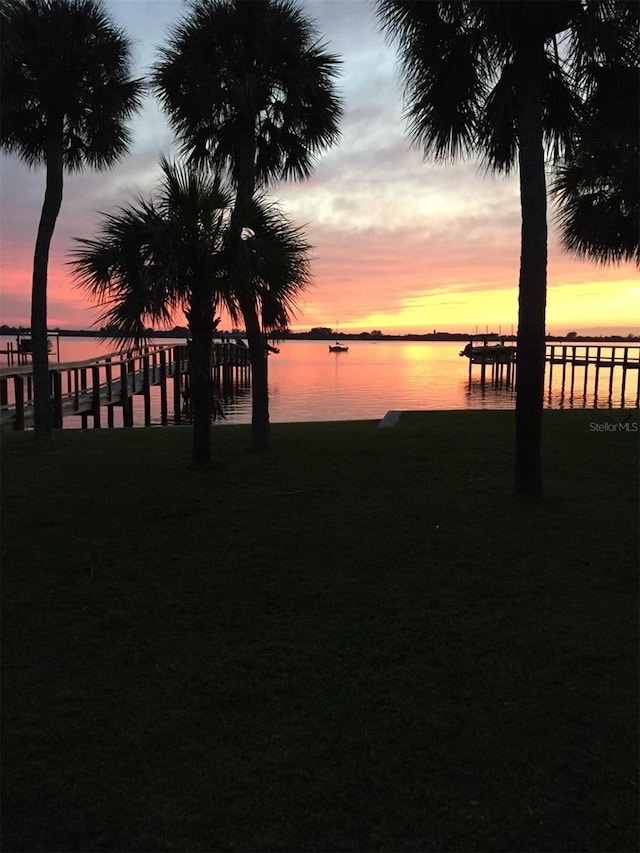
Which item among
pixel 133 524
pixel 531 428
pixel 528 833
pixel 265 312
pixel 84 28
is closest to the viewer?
pixel 528 833

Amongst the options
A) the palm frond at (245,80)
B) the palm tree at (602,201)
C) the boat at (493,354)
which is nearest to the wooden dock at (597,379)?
the boat at (493,354)

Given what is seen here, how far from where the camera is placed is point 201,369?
882 cm

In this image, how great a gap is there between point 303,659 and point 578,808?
66.9 inches

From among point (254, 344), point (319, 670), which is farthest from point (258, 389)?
point (319, 670)

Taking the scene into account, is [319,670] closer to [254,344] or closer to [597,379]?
[254,344]

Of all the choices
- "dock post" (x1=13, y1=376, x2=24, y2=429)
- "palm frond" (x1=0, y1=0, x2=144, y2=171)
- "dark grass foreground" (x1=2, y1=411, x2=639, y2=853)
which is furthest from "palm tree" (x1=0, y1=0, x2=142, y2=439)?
"dock post" (x1=13, y1=376, x2=24, y2=429)

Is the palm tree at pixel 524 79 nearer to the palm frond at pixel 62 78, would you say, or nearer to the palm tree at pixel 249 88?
the palm tree at pixel 249 88

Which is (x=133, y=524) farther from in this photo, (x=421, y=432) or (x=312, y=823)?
(x=421, y=432)

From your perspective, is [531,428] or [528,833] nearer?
[528,833]

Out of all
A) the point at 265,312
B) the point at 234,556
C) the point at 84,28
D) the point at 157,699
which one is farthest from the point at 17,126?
the point at 157,699

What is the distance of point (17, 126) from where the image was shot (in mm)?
11664

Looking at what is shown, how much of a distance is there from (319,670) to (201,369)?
232 inches

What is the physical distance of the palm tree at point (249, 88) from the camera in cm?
1016

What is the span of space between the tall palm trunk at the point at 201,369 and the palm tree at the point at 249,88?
0.83 m
